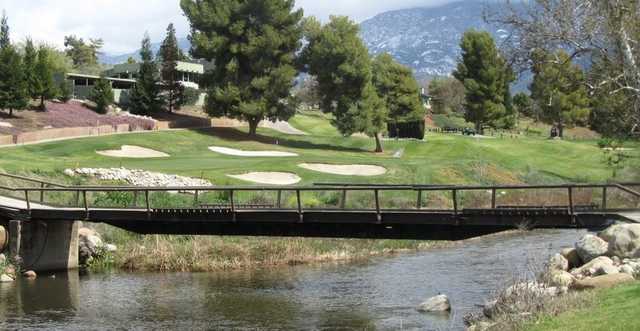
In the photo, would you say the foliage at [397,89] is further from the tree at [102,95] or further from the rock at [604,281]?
the rock at [604,281]

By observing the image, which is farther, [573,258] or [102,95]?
[102,95]

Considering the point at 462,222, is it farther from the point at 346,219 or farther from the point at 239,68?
the point at 239,68

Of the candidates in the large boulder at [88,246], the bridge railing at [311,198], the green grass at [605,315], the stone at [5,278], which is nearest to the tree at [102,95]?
the bridge railing at [311,198]

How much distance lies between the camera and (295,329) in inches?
995

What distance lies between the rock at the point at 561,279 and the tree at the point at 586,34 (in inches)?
521

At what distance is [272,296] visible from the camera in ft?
101

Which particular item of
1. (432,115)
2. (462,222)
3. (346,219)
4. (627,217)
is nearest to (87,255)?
(346,219)

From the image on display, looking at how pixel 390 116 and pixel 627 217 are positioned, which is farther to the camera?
pixel 390 116

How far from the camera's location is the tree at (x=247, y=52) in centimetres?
9212

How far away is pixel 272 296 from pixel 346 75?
2499 inches

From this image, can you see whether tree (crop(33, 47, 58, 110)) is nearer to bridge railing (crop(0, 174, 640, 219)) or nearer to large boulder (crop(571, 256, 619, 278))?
bridge railing (crop(0, 174, 640, 219))

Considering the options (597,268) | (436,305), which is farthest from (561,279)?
(436,305)

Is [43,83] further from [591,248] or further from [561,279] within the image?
[561,279]

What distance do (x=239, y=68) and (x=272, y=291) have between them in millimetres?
65518
